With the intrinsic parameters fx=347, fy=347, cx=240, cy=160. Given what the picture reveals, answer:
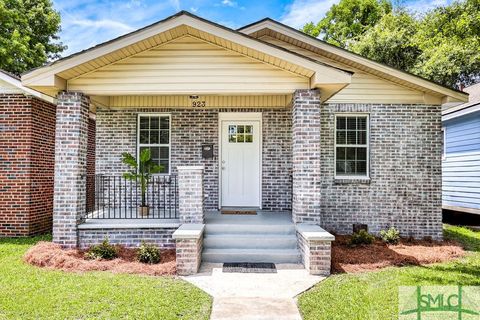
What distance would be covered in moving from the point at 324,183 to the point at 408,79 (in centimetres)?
315

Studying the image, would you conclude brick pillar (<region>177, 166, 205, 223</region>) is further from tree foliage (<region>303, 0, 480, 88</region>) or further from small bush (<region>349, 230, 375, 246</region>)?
tree foliage (<region>303, 0, 480, 88</region>)

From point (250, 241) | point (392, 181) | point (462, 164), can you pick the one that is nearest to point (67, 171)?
point (250, 241)

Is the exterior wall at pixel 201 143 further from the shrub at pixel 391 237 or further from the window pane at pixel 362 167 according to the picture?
the shrub at pixel 391 237

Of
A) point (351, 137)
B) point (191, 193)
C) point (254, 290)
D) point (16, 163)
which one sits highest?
point (351, 137)

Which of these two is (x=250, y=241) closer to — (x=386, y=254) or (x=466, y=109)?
(x=386, y=254)

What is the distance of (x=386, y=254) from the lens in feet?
22.4

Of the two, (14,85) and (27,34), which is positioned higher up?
(27,34)

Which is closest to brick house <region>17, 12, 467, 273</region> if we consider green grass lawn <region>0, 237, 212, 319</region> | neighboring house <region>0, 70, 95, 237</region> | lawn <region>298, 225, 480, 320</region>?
neighboring house <region>0, 70, 95, 237</region>

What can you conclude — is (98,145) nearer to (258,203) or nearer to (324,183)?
(258,203)

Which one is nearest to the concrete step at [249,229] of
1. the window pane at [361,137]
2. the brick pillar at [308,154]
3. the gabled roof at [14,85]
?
the brick pillar at [308,154]

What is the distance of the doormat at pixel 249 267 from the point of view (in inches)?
230

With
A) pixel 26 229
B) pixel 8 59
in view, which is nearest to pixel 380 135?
pixel 26 229

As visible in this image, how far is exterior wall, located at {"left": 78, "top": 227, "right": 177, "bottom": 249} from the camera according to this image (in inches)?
269

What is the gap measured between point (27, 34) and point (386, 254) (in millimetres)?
21948
